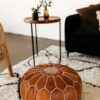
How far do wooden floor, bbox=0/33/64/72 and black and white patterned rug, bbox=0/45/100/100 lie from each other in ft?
0.62

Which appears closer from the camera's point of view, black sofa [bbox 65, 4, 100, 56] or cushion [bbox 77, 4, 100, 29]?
black sofa [bbox 65, 4, 100, 56]

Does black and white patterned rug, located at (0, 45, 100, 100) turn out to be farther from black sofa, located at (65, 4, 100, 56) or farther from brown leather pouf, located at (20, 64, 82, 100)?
brown leather pouf, located at (20, 64, 82, 100)

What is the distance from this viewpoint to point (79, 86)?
5.44 ft

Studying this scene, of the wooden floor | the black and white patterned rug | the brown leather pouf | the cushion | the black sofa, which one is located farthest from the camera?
the wooden floor

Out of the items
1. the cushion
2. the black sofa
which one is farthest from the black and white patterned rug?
the cushion

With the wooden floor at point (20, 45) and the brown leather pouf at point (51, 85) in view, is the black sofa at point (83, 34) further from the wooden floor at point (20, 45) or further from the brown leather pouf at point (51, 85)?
the brown leather pouf at point (51, 85)

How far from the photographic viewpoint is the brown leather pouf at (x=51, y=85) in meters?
1.55

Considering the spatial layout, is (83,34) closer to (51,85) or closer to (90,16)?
(90,16)

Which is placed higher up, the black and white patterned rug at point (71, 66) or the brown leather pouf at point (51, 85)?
the brown leather pouf at point (51, 85)

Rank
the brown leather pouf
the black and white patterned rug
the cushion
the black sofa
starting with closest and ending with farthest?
the brown leather pouf → the black and white patterned rug → the black sofa → the cushion

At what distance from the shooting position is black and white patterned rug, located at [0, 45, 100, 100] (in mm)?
1990

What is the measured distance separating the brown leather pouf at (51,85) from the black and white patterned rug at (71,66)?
34 cm

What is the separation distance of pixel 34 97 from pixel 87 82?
2.70 ft

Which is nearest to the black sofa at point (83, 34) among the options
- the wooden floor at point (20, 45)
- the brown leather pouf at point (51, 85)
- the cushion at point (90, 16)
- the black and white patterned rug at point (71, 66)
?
the cushion at point (90, 16)
